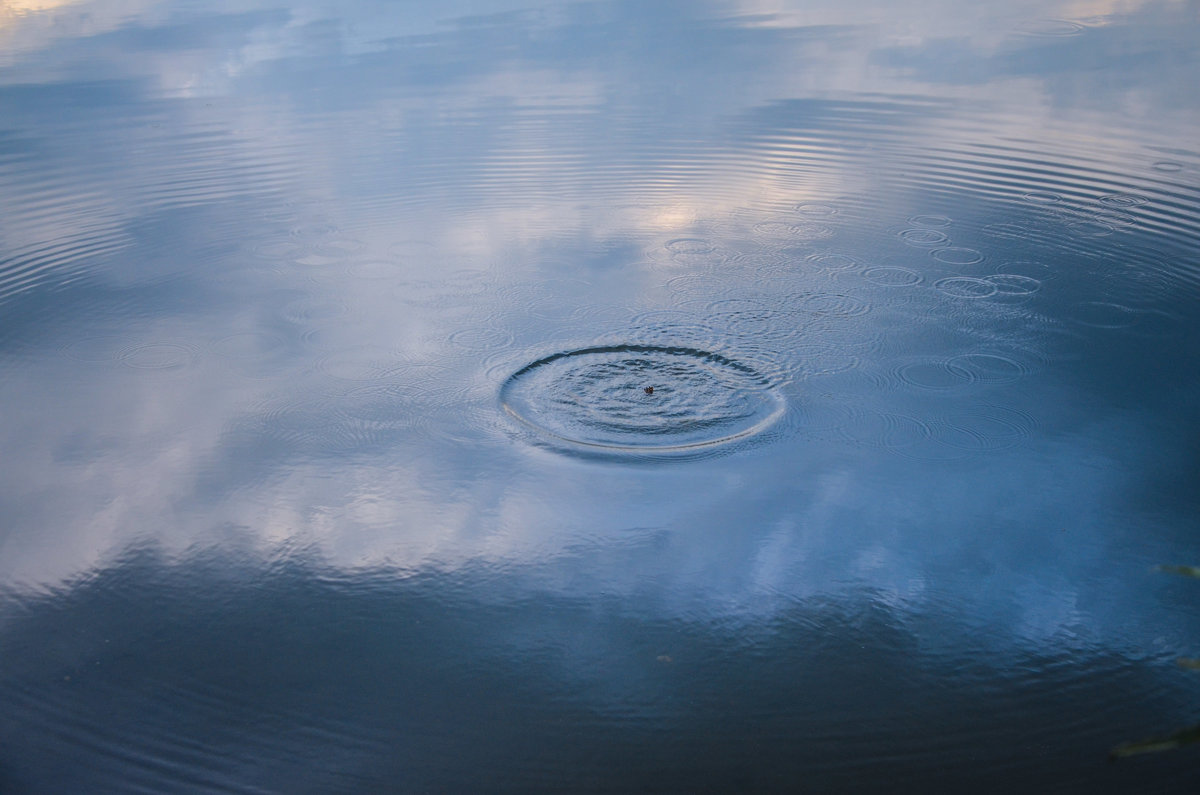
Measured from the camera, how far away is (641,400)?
198 inches

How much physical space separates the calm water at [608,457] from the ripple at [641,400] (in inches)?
0.9

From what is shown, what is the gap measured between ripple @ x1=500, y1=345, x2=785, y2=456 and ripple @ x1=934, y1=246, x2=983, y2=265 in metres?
1.97

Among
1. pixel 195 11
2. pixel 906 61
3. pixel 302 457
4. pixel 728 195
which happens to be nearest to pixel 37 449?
pixel 302 457

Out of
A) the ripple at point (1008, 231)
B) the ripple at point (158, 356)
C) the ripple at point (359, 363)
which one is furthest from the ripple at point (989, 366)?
the ripple at point (158, 356)

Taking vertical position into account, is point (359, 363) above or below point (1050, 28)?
below

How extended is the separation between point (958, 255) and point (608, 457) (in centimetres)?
313

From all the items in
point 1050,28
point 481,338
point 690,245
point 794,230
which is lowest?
point 481,338

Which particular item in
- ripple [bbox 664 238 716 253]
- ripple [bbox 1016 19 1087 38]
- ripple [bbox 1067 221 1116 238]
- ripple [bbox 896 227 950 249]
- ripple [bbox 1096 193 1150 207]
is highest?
ripple [bbox 1016 19 1087 38]

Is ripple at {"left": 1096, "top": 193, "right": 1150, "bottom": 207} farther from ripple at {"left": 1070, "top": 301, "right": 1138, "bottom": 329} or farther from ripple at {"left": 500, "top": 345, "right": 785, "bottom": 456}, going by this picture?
ripple at {"left": 500, "top": 345, "right": 785, "bottom": 456}

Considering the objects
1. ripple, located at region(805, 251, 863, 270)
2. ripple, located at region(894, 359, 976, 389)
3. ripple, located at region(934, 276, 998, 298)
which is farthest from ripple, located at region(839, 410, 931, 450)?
ripple, located at region(805, 251, 863, 270)

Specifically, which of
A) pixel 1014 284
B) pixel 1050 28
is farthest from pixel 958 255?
pixel 1050 28

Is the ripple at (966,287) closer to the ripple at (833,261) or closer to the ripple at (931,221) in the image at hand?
the ripple at (833,261)

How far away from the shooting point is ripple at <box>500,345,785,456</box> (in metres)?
4.80

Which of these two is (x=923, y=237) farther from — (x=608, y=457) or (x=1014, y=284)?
(x=608, y=457)
